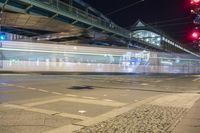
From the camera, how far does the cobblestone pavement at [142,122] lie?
8180 mm

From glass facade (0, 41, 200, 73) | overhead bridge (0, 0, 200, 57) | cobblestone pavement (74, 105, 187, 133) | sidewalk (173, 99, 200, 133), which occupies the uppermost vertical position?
overhead bridge (0, 0, 200, 57)

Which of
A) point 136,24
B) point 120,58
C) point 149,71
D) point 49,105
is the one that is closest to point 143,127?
point 49,105

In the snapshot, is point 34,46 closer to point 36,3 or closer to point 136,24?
point 36,3

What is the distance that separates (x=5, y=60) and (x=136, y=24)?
369 ft

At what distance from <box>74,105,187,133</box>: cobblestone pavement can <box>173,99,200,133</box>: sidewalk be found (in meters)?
0.19

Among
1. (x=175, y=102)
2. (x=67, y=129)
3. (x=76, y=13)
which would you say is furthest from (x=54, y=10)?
(x=67, y=129)

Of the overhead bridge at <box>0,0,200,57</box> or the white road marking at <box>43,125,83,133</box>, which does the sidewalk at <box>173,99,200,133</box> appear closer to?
the white road marking at <box>43,125,83,133</box>

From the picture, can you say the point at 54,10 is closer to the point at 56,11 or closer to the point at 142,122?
the point at 56,11

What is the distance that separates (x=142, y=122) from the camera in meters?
9.28

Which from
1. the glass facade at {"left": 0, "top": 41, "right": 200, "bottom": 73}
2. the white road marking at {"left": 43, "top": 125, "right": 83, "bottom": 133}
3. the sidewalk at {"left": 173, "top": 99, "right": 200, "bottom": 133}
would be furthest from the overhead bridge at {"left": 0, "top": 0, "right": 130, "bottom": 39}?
the white road marking at {"left": 43, "top": 125, "right": 83, "bottom": 133}

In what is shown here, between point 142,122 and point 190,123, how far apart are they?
1405 mm

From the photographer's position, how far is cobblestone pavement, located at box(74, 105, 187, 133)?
8180mm

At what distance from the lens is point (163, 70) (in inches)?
2174

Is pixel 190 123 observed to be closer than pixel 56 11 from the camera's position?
Yes
